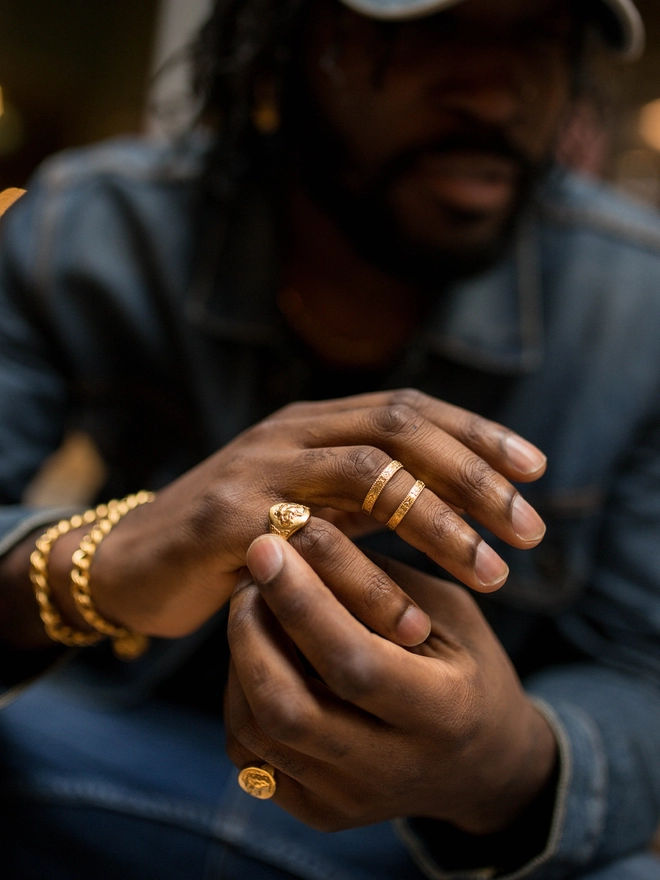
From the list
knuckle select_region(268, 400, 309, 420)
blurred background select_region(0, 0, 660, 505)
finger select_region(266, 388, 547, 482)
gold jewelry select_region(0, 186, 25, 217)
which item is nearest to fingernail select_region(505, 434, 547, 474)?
finger select_region(266, 388, 547, 482)

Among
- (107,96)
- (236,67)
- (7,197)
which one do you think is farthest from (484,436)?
(107,96)

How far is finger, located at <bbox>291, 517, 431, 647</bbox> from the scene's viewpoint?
578 millimetres

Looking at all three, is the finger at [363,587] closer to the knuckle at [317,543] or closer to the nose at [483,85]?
the knuckle at [317,543]

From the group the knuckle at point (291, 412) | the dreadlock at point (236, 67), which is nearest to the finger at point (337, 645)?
the knuckle at point (291, 412)

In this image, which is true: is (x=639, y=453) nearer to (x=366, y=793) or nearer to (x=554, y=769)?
(x=554, y=769)

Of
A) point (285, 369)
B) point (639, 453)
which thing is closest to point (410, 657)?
point (285, 369)

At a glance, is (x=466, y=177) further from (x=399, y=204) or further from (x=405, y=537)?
(x=405, y=537)

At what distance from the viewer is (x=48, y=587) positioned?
2.80 feet

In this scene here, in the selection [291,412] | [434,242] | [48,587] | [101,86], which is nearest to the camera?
[291,412]

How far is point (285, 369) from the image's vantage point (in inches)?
49.2

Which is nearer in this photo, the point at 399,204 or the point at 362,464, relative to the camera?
the point at 362,464

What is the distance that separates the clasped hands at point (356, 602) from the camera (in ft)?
1.77

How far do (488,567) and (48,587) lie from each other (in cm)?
54

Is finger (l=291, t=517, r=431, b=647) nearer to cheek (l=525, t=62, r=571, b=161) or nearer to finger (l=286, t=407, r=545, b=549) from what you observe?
finger (l=286, t=407, r=545, b=549)
